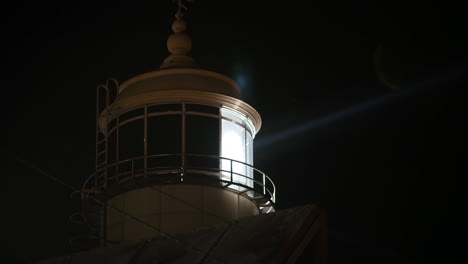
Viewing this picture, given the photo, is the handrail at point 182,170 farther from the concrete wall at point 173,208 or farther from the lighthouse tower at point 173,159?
the concrete wall at point 173,208

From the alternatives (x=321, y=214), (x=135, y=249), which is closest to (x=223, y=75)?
(x=135, y=249)

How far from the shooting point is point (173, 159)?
18703 mm

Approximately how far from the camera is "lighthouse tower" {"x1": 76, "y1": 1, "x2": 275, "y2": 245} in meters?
18.4

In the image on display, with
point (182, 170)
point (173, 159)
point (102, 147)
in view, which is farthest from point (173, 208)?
point (102, 147)

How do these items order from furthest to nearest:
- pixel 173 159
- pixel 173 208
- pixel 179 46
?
pixel 179 46, pixel 173 159, pixel 173 208

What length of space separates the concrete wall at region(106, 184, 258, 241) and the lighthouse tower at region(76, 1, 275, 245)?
2 cm

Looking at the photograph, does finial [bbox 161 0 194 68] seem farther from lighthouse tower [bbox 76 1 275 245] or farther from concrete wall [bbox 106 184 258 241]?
concrete wall [bbox 106 184 258 241]

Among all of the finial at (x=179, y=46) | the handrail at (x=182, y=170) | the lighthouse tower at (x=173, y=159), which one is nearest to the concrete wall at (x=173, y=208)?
the lighthouse tower at (x=173, y=159)

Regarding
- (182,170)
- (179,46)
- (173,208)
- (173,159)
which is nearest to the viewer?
(173,208)

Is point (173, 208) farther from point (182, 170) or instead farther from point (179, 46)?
point (179, 46)

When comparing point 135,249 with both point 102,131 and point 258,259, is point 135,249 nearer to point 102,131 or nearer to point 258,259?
point 258,259

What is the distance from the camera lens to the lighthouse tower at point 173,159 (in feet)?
60.3

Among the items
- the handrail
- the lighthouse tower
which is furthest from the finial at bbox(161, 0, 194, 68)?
the handrail

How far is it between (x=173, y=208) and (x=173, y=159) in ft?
2.88
